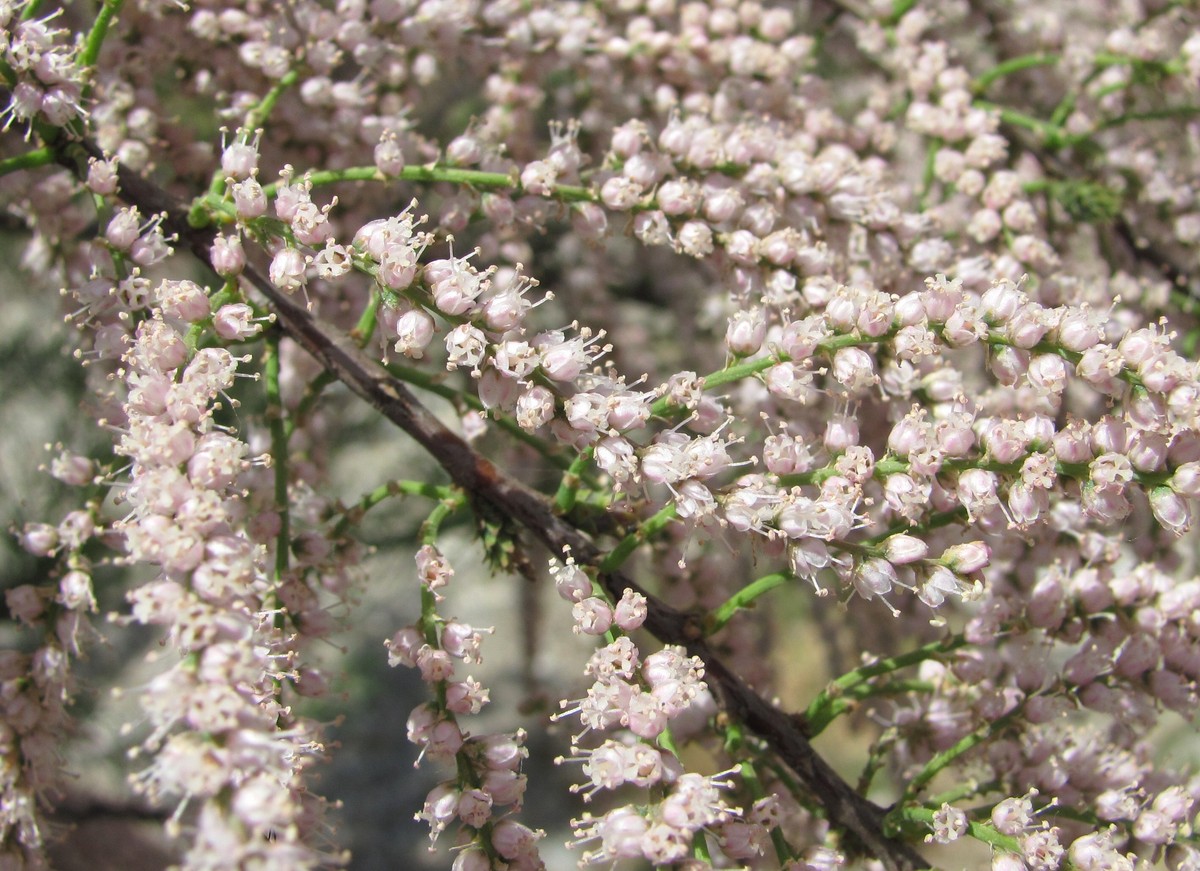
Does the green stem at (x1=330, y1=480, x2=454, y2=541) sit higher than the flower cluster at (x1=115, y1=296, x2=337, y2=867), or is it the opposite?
the flower cluster at (x1=115, y1=296, x2=337, y2=867)

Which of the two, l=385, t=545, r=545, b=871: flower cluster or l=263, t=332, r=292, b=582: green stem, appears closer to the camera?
l=385, t=545, r=545, b=871: flower cluster

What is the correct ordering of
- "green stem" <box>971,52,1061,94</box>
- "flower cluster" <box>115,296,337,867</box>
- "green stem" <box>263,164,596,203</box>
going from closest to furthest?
"flower cluster" <box>115,296,337,867</box> → "green stem" <box>263,164,596,203</box> → "green stem" <box>971,52,1061,94</box>

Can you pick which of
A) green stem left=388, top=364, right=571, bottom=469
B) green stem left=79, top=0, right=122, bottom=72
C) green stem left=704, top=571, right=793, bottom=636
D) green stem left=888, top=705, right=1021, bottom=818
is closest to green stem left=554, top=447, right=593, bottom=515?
green stem left=388, top=364, right=571, bottom=469

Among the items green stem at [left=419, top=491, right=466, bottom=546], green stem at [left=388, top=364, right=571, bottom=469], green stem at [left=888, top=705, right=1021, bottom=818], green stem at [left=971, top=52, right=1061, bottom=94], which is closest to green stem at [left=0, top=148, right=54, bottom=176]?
green stem at [left=388, top=364, right=571, bottom=469]

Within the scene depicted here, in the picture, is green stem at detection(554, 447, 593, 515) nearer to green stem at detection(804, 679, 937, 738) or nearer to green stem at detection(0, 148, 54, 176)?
green stem at detection(804, 679, 937, 738)

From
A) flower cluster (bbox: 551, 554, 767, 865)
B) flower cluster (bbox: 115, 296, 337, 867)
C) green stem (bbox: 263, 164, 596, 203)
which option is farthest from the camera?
green stem (bbox: 263, 164, 596, 203)

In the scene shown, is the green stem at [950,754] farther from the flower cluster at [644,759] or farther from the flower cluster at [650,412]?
the flower cluster at [644,759]

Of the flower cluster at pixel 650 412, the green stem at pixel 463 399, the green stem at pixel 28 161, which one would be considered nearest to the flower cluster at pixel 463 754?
the flower cluster at pixel 650 412

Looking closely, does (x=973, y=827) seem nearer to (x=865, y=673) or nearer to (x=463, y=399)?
(x=865, y=673)

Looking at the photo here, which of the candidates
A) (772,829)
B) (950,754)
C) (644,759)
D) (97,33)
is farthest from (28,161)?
(950,754)

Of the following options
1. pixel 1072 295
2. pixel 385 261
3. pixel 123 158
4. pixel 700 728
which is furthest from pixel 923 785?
pixel 123 158

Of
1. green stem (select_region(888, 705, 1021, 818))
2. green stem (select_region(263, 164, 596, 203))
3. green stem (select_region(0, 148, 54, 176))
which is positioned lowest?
green stem (select_region(888, 705, 1021, 818))
